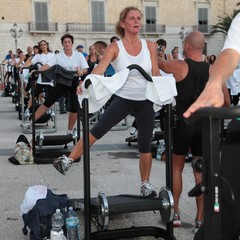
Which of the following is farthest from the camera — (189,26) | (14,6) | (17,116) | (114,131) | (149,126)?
(189,26)

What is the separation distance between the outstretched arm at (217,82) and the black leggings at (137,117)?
2319 millimetres

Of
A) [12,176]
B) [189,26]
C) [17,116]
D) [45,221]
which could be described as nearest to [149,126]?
[45,221]

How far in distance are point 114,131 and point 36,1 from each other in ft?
113

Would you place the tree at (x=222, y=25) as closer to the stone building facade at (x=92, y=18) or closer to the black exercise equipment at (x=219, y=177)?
the stone building facade at (x=92, y=18)

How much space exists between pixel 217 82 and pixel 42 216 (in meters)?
2.06

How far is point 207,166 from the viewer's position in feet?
4.63

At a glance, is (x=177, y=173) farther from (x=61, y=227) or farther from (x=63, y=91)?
(x=63, y=91)

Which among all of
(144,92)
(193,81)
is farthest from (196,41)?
(144,92)

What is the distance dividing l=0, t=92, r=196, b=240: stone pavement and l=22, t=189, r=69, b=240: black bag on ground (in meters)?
0.24

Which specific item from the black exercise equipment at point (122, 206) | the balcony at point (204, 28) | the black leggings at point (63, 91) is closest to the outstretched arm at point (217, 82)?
the black exercise equipment at point (122, 206)

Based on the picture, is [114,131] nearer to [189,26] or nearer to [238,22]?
[238,22]

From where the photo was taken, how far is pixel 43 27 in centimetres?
4091

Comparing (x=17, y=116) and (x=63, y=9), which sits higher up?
(x=63, y=9)

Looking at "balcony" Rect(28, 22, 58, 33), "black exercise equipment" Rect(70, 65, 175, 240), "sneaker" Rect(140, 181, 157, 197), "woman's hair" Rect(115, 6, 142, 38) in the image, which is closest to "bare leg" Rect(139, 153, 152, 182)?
"sneaker" Rect(140, 181, 157, 197)
